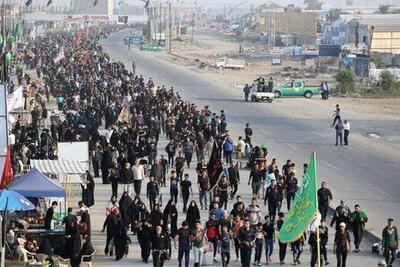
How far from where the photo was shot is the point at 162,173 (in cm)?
3066

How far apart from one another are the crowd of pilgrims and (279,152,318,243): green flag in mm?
3446

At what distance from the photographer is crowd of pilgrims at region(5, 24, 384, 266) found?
22.5 metres

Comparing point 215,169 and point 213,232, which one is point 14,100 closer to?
point 215,169

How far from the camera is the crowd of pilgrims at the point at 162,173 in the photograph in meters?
22.5

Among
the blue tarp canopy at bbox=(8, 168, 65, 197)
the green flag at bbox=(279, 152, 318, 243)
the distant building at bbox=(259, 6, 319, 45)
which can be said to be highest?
the green flag at bbox=(279, 152, 318, 243)

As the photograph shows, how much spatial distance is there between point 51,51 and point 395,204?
71.7 meters

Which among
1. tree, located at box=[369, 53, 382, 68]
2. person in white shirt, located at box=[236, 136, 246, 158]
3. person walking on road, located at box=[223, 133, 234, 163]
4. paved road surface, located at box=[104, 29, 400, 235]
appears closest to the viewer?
paved road surface, located at box=[104, 29, 400, 235]

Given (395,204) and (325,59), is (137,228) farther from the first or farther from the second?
(325,59)

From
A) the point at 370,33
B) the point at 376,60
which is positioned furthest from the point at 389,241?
the point at 370,33

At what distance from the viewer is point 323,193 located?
26.2 meters

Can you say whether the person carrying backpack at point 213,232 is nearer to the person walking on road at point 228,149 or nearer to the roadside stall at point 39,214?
the roadside stall at point 39,214

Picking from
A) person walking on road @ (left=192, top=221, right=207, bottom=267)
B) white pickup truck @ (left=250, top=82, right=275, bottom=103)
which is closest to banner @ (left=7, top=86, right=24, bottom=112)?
person walking on road @ (left=192, top=221, right=207, bottom=267)

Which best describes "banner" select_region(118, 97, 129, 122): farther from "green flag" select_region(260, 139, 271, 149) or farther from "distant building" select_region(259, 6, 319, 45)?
"distant building" select_region(259, 6, 319, 45)

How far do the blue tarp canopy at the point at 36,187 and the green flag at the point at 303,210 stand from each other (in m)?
5.90
